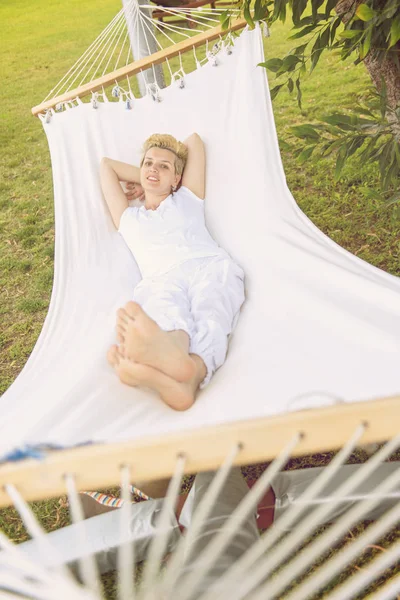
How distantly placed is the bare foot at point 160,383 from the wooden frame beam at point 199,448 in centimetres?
50

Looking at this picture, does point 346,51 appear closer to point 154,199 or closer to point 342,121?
point 342,121

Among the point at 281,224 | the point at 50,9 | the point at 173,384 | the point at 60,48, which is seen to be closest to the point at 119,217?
the point at 281,224

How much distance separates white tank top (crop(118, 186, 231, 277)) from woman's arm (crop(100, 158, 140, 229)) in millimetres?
40

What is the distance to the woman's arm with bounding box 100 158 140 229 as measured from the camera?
209 cm

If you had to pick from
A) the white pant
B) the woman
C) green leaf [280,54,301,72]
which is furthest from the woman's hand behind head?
green leaf [280,54,301,72]

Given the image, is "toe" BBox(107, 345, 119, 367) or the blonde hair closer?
"toe" BBox(107, 345, 119, 367)

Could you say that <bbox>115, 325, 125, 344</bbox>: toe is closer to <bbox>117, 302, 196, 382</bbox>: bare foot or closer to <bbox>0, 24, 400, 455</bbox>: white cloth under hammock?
<bbox>117, 302, 196, 382</bbox>: bare foot

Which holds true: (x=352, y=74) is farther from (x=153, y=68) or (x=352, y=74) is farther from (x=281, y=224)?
(x=281, y=224)

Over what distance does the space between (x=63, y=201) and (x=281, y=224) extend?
85cm

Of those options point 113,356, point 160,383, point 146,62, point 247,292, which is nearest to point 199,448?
point 160,383

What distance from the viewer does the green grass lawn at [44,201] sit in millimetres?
2361

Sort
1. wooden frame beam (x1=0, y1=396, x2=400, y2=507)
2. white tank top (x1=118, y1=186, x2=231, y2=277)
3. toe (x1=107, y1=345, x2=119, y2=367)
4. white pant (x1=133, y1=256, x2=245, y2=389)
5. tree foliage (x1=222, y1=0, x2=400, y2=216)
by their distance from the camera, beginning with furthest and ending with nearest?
white tank top (x1=118, y1=186, x2=231, y2=277), tree foliage (x1=222, y1=0, x2=400, y2=216), white pant (x1=133, y1=256, x2=245, y2=389), toe (x1=107, y1=345, x2=119, y2=367), wooden frame beam (x1=0, y1=396, x2=400, y2=507)

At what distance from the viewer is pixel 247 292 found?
1.69 metres

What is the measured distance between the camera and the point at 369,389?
1.19m
